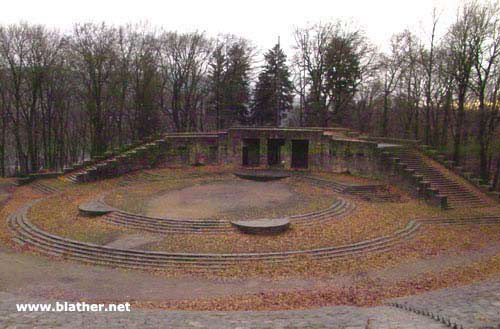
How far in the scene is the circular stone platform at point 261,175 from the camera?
30578 mm

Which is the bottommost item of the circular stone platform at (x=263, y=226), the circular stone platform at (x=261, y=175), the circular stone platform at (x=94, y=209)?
the circular stone platform at (x=263, y=226)

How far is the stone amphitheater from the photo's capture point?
34.3 feet

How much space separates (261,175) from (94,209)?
13.7m

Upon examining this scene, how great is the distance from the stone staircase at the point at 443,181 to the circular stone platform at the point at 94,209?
62.7 ft

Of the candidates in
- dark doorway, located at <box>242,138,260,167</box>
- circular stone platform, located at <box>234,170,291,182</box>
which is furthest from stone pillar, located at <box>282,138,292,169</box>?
dark doorway, located at <box>242,138,260,167</box>

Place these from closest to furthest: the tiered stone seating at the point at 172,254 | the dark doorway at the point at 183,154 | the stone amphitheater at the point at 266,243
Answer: the stone amphitheater at the point at 266,243
the tiered stone seating at the point at 172,254
the dark doorway at the point at 183,154

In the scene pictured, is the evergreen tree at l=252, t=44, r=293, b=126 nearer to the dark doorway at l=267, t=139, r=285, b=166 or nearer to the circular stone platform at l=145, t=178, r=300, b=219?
the dark doorway at l=267, t=139, r=285, b=166

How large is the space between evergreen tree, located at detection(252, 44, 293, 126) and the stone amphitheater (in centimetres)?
1266

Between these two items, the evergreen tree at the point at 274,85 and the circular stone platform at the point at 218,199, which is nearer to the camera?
the circular stone platform at the point at 218,199

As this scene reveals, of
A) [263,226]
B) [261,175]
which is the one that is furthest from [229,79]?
[263,226]

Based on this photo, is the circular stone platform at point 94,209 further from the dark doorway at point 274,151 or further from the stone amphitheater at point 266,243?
the dark doorway at point 274,151

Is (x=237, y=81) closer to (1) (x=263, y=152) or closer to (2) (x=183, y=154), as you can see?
(1) (x=263, y=152)

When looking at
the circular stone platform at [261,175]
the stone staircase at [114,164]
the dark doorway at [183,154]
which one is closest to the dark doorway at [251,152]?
the circular stone platform at [261,175]

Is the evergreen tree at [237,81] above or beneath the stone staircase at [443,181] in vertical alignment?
above
